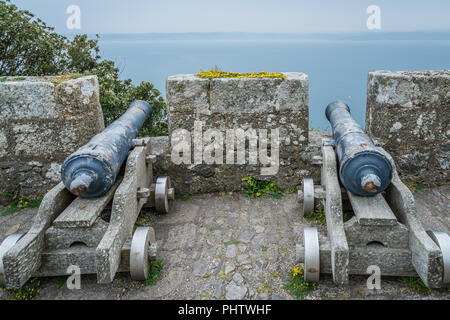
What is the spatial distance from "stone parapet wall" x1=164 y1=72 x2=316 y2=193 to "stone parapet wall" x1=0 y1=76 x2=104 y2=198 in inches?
44.1

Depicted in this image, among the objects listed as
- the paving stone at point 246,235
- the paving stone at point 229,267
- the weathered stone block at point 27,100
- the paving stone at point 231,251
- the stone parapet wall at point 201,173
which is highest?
the weathered stone block at point 27,100

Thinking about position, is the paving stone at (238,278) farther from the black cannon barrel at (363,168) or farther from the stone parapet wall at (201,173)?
the stone parapet wall at (201,173)

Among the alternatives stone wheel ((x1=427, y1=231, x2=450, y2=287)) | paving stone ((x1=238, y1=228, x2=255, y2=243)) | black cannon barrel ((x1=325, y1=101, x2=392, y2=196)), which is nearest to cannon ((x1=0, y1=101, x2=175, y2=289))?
paving stone ((x1=238, y1=228, x2=255, y2=243))

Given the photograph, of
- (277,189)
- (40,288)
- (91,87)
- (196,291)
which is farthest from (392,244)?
(91,87)

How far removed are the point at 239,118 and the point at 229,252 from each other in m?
1.91

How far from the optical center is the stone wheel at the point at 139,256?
341cm

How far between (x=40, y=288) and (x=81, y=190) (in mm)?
1003

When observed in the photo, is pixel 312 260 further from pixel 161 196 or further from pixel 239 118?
pixel 239 118

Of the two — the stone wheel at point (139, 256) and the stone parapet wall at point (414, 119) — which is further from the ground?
the stone parapet wall at point (414, 119)

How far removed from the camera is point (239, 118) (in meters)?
5.18

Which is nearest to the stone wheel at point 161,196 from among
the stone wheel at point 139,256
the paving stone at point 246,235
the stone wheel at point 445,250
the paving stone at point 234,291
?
the paving stone at point 246,235

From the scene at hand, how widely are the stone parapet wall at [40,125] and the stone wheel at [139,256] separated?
2265 millimetres

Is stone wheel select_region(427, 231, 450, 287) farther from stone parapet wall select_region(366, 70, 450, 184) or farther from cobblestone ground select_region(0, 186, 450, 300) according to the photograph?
stone parapet wall select_region(366, 70, 450, 184)

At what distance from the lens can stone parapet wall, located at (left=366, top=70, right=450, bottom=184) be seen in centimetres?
508
